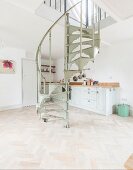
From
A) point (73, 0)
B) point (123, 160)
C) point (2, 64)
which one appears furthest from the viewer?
point (2, 64)

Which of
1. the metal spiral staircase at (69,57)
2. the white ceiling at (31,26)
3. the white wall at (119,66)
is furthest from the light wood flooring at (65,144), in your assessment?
the white ceiling at (31,26)

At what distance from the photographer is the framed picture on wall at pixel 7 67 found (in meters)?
5.31

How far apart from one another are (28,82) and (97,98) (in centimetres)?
283

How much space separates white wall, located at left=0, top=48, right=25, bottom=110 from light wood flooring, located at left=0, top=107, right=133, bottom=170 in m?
1.59

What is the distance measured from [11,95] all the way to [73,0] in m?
3.98

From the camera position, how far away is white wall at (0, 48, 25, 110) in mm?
5348

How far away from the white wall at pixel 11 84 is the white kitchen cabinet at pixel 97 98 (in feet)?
7.43

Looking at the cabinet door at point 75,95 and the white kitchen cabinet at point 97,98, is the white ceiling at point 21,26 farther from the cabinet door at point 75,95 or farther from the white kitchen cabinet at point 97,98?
the white kitchen cabinet at point 97,98

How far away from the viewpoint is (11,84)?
219 inches

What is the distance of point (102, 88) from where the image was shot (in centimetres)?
467

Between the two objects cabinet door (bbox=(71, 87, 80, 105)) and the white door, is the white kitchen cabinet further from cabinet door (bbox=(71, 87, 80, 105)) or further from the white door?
the white door

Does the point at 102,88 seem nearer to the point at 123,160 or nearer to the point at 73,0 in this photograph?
the point at 123,160

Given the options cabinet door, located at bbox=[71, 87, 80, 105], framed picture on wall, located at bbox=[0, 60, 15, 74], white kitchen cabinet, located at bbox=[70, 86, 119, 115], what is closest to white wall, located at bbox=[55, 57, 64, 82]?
cabinet door, located at bbox=[71, 87, 80, 105]

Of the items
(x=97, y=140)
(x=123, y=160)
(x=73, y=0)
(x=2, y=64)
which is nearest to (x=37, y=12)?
(x=73, y=0)
